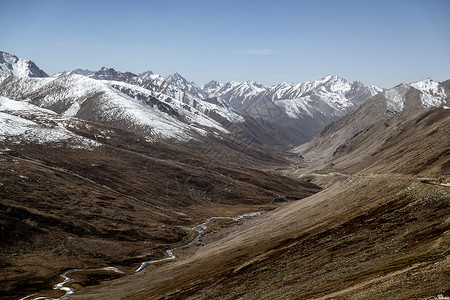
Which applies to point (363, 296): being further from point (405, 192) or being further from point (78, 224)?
point (78, 224)

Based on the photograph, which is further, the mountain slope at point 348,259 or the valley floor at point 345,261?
the mountain slope at point 348,259

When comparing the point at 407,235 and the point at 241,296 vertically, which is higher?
the point at 407,235

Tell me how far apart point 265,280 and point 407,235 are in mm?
23154

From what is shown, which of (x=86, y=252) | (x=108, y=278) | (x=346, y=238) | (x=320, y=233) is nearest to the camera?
(x=346, y=238)

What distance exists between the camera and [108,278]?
12512 cm

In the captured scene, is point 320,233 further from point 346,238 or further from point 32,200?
point 32,200

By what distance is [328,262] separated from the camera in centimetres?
6838


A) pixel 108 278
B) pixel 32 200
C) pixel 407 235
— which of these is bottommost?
pixel 108 278

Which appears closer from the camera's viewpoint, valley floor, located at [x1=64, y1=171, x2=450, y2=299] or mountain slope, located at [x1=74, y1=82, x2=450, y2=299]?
valley floor, located at [x1=64, y1=171, x2=450, y2=299]

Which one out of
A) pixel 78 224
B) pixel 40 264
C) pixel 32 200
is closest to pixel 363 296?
pixel 40 264

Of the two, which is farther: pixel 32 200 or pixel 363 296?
pixel 32 200

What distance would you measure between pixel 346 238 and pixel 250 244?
137ft

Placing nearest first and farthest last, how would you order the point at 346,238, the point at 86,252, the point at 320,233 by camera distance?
the point at 346,238 → the point at 320,233 → the point at 86,252

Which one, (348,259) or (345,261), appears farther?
(348,259)
